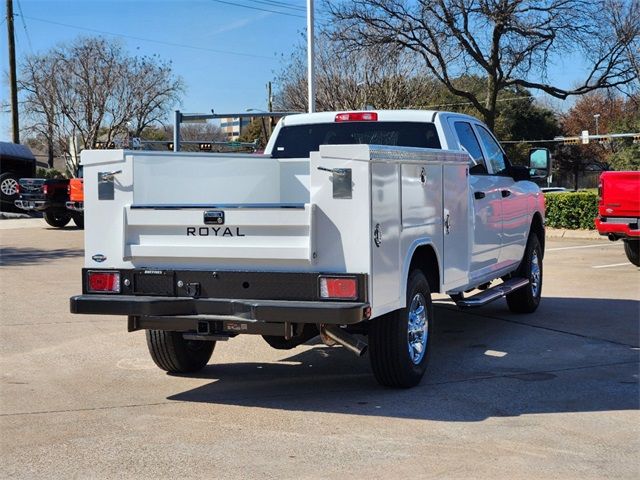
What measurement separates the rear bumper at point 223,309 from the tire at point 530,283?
16.2 feet

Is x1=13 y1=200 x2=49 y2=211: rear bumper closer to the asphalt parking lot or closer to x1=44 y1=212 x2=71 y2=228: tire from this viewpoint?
x1=44 y1=212 x2=71 y2=228: tire

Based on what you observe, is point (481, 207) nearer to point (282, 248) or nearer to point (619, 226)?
point (282, 248)

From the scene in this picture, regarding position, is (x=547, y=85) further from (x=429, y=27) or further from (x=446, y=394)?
(x=446, y=394)

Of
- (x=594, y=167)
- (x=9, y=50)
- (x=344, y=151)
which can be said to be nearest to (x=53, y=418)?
(x=344, y=151)

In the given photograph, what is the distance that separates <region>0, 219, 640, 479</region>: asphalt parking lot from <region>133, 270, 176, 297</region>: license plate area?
86cm

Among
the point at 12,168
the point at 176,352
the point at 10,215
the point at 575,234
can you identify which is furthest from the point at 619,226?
the point at 12,168

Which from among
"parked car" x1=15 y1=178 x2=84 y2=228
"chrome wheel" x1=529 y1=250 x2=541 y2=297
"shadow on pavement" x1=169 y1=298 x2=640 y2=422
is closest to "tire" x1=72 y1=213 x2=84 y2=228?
"parked car" x1=15 y1=178 x2=84 y2=228

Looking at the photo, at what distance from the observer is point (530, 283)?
34.1 ft

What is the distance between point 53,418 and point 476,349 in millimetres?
4127

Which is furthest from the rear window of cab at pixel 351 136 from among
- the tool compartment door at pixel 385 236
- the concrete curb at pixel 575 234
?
the concrete curb at pixel 575 234

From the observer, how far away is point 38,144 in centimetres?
5628

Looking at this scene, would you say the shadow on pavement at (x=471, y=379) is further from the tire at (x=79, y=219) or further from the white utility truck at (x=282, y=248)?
the tire at (x=79, y=219)

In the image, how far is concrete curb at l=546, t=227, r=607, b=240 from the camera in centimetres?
2164

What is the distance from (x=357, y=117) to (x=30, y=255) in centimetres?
1180
